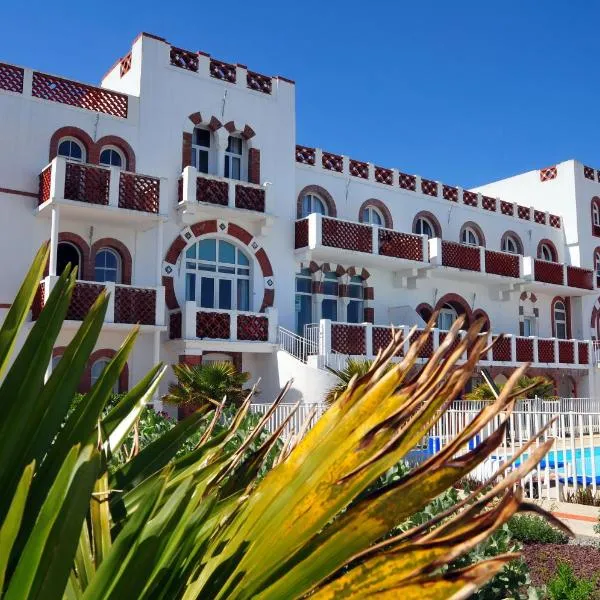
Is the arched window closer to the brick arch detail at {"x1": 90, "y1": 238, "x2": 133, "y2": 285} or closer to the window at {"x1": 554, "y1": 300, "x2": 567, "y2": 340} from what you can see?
the brick arch detail at {"x1": 90, "y1": 238, "x2": 133, "y2": 285}

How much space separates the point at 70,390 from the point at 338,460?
663 millimetres

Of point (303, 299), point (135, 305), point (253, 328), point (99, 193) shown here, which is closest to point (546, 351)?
point (303, 299)

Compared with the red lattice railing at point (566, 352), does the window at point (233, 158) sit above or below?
above

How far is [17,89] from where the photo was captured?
1802 centimetres

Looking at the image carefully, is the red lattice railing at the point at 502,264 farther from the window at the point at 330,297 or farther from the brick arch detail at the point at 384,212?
the window at the point at 330,297

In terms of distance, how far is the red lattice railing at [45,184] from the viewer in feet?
56.7

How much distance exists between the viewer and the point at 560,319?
30.8 m

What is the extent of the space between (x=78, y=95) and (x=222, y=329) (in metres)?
7.22

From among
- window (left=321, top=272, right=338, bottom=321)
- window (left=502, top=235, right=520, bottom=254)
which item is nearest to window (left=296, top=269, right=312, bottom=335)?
window (left=321, top=272, right=338, bottom=321)

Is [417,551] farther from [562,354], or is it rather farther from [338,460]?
[562,354]

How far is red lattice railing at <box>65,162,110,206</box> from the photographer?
56.6 feet

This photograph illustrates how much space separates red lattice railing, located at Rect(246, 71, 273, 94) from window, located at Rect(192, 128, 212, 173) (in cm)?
219

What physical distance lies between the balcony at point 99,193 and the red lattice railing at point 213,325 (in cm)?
282

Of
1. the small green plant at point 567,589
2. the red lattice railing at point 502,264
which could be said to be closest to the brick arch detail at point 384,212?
the red lattice railing at point 502,264
